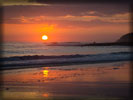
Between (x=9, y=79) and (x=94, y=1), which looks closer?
(x=94, y=1)

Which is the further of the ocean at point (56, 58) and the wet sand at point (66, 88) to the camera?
the ocean at point (56, 58)

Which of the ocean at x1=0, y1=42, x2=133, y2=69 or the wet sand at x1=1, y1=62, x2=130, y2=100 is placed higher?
the ocean at x1=0, y1=42, x2=133, y2=69

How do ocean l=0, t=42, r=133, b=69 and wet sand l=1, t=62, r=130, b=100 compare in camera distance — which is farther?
ocean l=0, t=42, r=133, b=69

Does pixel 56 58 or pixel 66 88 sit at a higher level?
pixel 56 58

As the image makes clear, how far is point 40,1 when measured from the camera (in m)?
2.42

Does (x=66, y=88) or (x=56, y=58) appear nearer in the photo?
(x=66, y=88)

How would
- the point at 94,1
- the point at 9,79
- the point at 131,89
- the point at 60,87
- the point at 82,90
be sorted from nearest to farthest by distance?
1. the point at 94,1
2. the point at 131,89
3. the point at 82,90
4. the point at 60,87
5. the point at 9,79

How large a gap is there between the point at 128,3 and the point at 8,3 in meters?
1.42

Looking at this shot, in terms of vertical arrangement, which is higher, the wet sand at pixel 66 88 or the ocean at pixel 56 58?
the ocean at pixel 56 58

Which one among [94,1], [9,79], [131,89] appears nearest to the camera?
[94,1]

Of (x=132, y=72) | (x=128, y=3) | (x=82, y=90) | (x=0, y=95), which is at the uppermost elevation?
(x=128, y=3)

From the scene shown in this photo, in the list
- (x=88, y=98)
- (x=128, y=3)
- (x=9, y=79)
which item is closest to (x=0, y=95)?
(x=88, y=98)

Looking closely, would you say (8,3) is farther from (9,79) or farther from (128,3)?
(9,79)

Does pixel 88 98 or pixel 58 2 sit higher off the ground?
pixel 58 2
